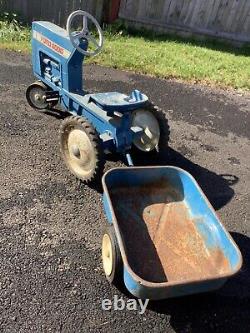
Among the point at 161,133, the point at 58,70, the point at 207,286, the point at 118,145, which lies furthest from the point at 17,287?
the point at 58,70

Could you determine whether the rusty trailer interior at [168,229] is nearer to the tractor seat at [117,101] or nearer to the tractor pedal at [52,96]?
the tractor seat at [117,101]

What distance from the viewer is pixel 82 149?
164 inches

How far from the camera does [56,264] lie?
3.40 meters

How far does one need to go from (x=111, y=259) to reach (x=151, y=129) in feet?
6.25

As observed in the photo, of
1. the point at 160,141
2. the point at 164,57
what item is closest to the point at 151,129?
the point at 160,141

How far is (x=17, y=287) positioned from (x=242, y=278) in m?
2.01

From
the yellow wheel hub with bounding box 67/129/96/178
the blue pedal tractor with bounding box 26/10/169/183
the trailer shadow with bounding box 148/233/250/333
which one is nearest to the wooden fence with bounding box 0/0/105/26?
the blue pedal tractor with bounding box 26/10/169/183

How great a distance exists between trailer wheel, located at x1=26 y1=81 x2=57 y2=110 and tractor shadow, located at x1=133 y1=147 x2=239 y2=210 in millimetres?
1638

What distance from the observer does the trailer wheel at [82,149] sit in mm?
3985

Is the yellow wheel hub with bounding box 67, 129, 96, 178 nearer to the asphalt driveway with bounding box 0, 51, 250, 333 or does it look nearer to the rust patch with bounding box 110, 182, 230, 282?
the asphalt driveway with bounding box 0, 51, 250, 333

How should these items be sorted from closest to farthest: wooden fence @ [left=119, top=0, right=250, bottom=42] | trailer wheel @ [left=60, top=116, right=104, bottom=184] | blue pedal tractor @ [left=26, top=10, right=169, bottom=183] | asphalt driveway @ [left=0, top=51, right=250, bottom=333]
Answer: asphalt driveway @ [left=0, top=51, right=250, bottom=333] < trailer wheel @ [left=60, top=116, right=104, bottom=184] < blue pedal tractor @ [left=26, top=10, right=169, bottom=183] < wooden fence @ [left=119, top=0, right=250, bottom=42]

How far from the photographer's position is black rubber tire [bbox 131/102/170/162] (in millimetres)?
4532

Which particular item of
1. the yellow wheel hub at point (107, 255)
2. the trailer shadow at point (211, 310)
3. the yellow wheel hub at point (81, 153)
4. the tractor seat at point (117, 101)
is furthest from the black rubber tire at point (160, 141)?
the trailer shadow at point (211, 310)

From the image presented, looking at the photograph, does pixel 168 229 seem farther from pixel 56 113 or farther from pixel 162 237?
pixel 56 113
